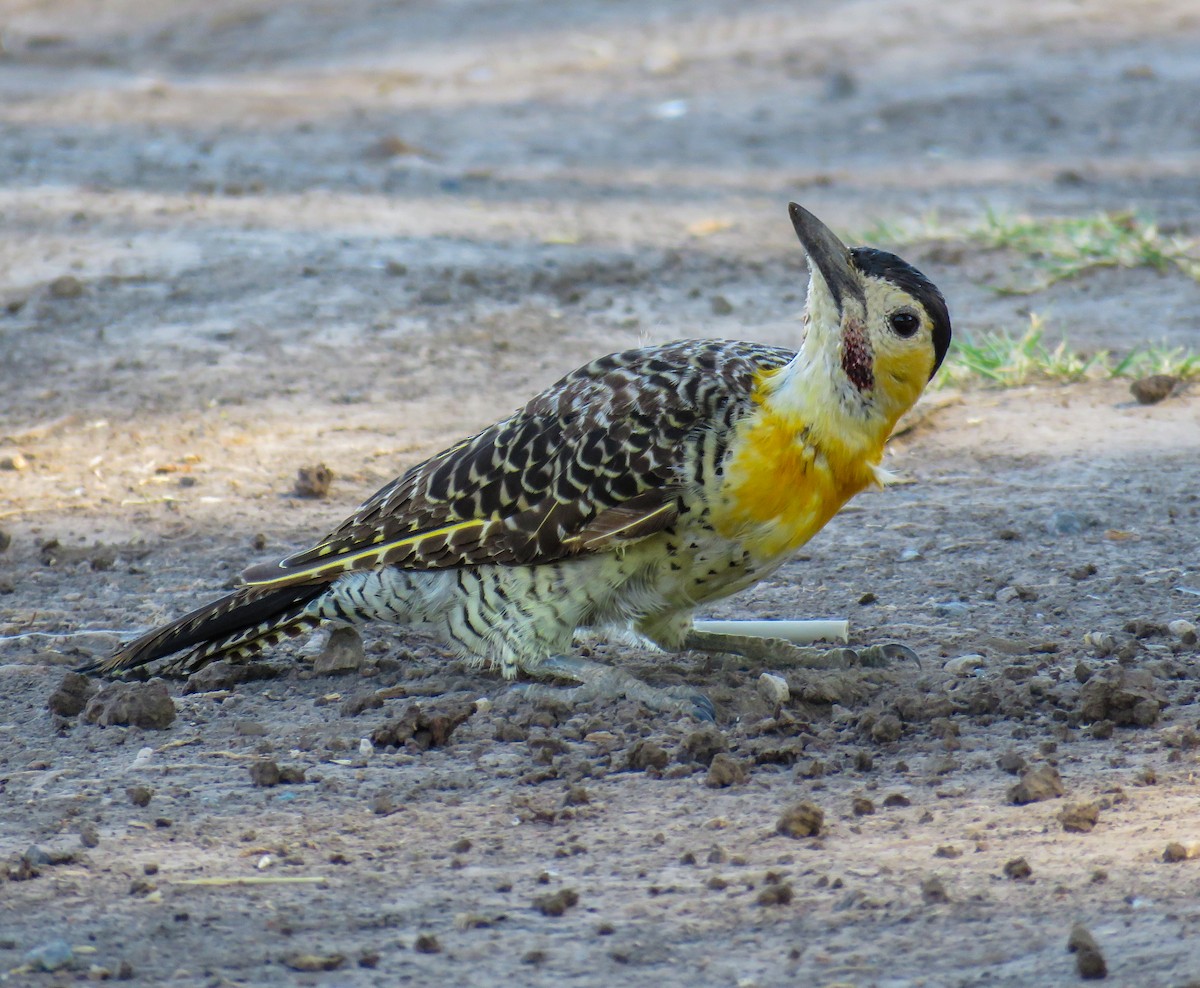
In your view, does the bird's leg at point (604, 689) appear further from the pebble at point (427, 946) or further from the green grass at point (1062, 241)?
the green grass at point (1062, 241)

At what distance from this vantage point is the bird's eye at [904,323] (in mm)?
4629

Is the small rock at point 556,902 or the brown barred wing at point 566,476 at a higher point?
the brown barred wing at point 566,476

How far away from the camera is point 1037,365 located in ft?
24.8

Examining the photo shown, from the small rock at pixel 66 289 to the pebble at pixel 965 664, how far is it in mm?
5839

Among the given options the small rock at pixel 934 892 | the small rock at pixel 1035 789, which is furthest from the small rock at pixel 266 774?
the small rock at pixel 1035 789

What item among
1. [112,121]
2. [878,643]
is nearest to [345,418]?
[878,643]

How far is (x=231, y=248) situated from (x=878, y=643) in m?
5.65

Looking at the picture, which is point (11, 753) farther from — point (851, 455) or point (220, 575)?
point (851, 455)

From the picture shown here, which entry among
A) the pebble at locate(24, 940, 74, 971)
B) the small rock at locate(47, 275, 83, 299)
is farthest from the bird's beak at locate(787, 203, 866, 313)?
the small rock at locate(47, 275, 83, 299)

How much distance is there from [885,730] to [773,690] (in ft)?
1.24

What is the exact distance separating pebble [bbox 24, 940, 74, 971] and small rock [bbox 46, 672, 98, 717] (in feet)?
4.80

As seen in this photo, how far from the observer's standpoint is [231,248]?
9609 millimetres

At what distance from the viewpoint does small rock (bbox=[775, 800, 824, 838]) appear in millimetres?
3842

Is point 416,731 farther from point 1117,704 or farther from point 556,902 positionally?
point 1117,704
